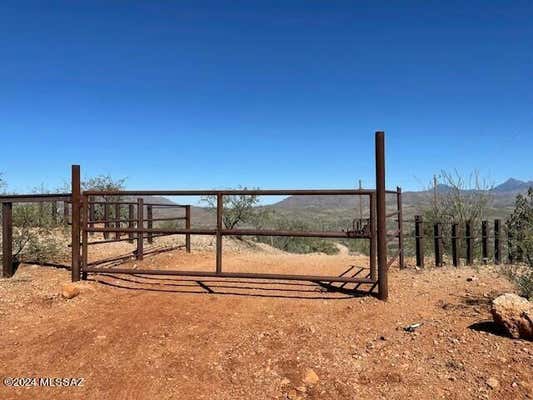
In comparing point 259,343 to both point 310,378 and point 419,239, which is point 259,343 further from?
point 419,239

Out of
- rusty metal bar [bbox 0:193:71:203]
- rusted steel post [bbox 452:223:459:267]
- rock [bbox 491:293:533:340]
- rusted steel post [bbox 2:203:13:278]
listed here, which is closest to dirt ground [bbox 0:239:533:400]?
rock [bbox 491:293:533:340]

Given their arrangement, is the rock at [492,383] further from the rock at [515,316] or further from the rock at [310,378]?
the rock at [310,378]

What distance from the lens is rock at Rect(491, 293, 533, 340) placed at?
347 cm

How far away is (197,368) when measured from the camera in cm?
323

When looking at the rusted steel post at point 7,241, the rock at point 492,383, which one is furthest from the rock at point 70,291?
the rock at point 492,383

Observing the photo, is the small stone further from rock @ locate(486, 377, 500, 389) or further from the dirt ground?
rock @ locate(486, 377, 500, 389)

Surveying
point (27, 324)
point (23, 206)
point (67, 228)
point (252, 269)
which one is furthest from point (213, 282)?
point (67, 228)

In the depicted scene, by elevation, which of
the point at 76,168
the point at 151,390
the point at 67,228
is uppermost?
the point at 76,168

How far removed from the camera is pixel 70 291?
527cm

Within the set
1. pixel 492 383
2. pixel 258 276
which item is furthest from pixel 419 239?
pixel 492 383

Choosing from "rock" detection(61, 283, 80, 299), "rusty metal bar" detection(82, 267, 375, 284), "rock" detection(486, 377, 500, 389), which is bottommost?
"rock" detection(486, 377, 500, 389)

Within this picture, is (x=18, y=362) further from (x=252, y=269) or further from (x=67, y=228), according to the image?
(x=67, y=228)

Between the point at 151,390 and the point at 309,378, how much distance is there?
1.24m

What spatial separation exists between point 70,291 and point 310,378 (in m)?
3.77
